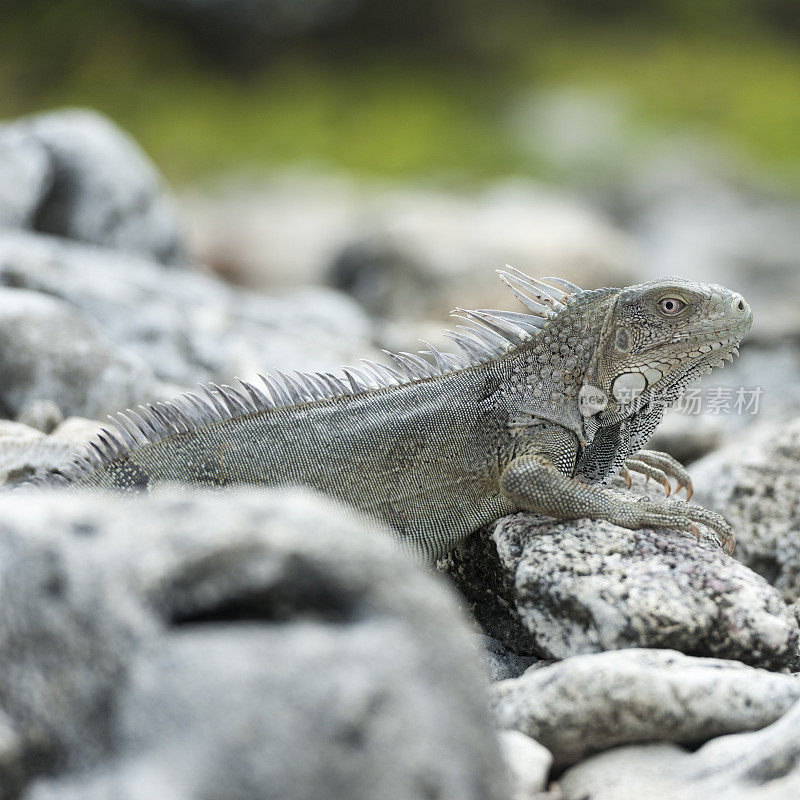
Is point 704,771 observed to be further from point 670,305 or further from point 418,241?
point 418,241

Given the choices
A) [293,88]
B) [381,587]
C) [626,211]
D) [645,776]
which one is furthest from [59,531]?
[293,88]

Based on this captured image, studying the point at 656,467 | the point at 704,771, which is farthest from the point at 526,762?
the point at 656,467

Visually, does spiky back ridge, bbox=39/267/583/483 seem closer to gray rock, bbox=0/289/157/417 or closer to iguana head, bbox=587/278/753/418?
iguana head, bbox=587/278/753/418

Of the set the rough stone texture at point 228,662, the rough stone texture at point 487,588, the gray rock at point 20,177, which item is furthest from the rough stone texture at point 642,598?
the gray rock at point 20,177

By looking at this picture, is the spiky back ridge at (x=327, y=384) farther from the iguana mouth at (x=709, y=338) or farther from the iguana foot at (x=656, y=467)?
the iguana foot at (x=656, y=467)

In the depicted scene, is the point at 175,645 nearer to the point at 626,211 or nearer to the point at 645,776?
the point at 645,776

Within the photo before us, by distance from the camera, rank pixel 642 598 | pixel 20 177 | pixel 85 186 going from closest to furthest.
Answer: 1. pixel 642 598
2. pixel 20 177
3. pixel 85 186
